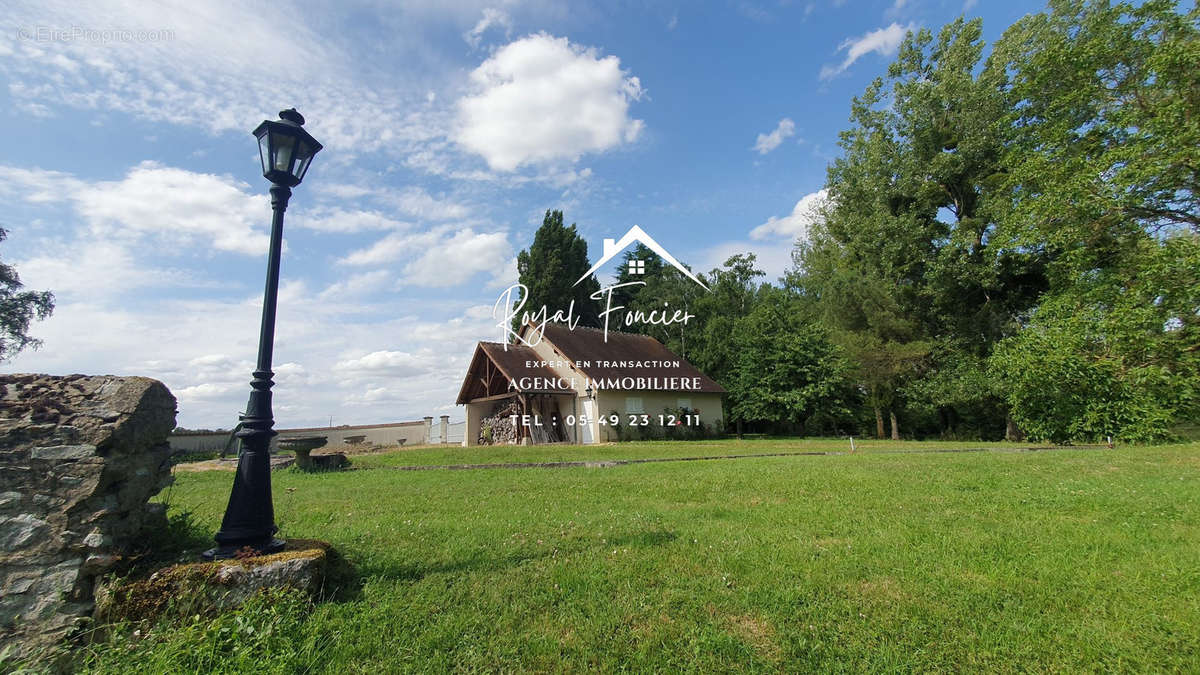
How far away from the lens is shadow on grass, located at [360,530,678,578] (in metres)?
4.04

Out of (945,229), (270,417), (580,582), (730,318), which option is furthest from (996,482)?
(730,318)

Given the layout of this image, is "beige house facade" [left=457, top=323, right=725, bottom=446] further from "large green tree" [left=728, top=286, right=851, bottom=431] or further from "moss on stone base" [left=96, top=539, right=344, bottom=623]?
"moss on stone base" [left=96, top=539, right=344, bottom=623]

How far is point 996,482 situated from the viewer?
24.9 feet

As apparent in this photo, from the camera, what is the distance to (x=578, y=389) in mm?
23422

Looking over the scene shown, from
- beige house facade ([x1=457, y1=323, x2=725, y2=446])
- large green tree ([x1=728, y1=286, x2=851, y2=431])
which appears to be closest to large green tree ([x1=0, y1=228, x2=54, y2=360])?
beige house facade ([x1=457, y1=323, x2=725, y2=446])

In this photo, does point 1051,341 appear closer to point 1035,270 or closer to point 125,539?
point 1035,270

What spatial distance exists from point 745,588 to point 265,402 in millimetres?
3855

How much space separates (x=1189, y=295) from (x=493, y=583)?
17.8 m

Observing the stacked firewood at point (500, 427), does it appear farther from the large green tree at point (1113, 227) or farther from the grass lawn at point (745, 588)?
the large green tree at point (1113, 227)

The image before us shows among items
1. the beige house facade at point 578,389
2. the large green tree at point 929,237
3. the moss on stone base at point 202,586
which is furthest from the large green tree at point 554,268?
the moss on stone base at point 202,586

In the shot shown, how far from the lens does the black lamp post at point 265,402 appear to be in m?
3.54

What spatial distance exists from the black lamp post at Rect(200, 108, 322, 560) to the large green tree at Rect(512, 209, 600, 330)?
99.4 feet

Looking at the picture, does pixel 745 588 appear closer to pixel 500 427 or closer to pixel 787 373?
pixel 500 427

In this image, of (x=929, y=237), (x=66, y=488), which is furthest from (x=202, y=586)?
(x=929, y=237)
